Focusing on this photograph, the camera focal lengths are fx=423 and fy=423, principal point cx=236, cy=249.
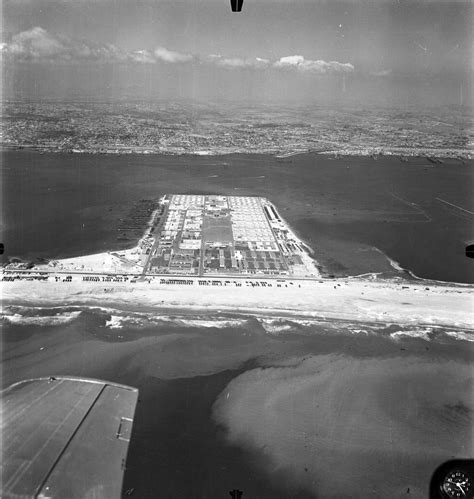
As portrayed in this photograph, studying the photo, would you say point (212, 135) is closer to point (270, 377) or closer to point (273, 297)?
point (273, 297)

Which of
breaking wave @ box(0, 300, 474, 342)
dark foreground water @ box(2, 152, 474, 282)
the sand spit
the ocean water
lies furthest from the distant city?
breaking wave @ box(0, 300, 474, 342)

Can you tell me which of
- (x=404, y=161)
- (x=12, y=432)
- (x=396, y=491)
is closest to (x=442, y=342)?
(x=396, y=491)

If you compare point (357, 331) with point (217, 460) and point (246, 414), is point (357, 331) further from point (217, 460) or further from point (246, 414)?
point (217, 460)

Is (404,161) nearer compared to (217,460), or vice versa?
(217,460)

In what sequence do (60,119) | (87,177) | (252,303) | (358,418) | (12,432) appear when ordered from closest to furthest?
(12,432) < (358,418) < (252,303) < (87,177) < (60,119)

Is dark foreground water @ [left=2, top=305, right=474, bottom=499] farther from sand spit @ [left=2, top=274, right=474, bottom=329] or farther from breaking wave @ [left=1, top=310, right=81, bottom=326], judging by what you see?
sand spit @ [left=2, top=274, right=474, bottom=329]

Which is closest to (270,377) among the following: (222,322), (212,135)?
(222,322)
